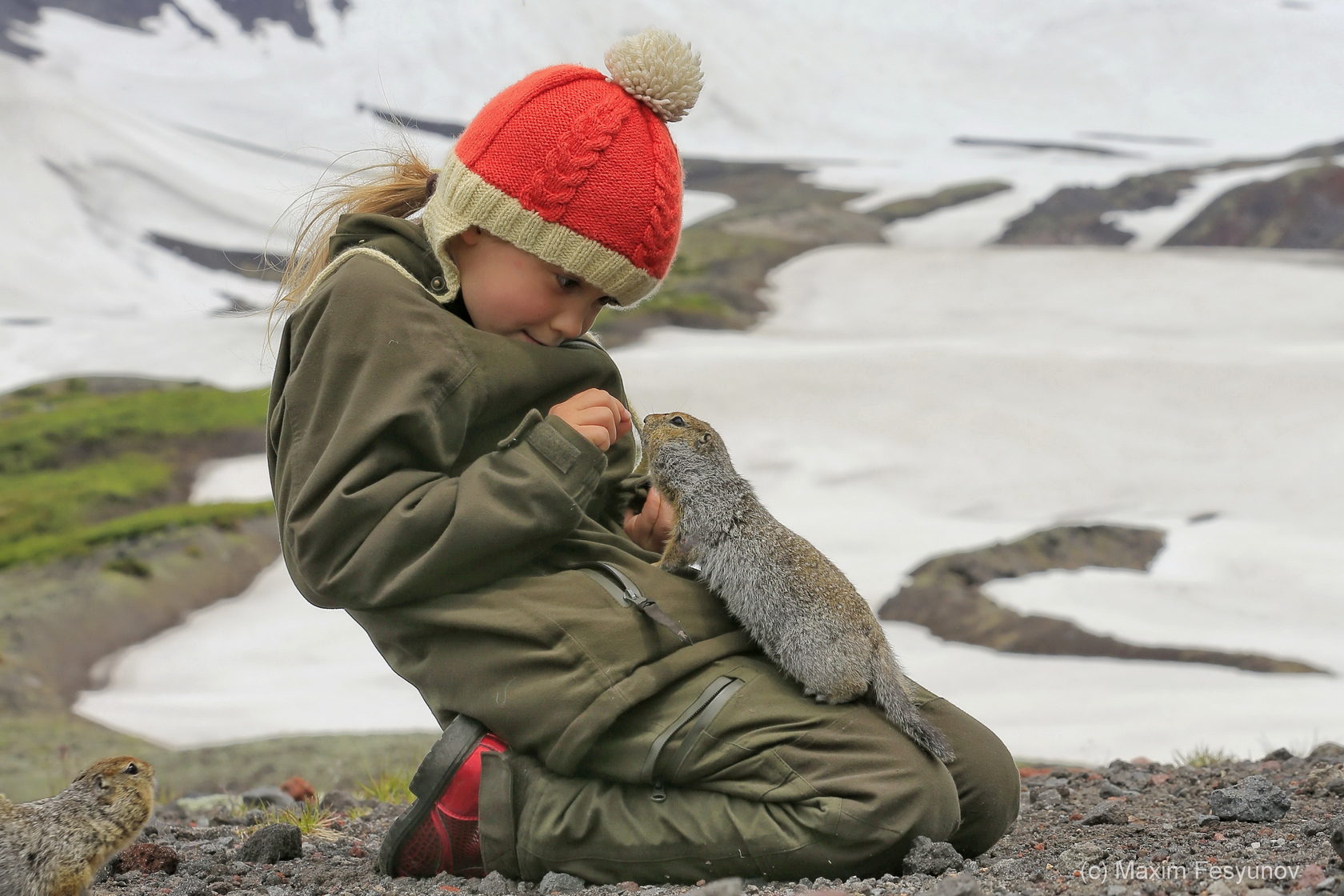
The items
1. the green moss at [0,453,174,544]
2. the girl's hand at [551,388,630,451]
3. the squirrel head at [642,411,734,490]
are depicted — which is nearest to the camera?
the girl's hand at [551,388,630,451]

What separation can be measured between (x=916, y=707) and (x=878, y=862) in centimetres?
48

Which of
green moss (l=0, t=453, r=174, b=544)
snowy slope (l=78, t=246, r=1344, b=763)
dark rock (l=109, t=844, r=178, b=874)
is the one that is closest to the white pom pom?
dark rock (l=109, t=844, r=178, b=874)

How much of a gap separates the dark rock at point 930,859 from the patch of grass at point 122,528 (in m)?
7.94

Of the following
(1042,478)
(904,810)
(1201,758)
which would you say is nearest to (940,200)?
(1042,478)

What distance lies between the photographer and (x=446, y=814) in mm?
2873

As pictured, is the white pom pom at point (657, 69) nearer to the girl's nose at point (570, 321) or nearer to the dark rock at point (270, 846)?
the girl's nose at point (570, 321)

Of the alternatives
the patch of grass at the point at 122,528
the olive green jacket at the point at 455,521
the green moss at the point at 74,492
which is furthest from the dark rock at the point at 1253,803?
the green moss at the point at 74,492

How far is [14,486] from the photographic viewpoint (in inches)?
439

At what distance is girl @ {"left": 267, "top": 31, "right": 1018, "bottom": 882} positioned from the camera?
2.64 m

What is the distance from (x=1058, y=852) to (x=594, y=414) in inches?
58.9

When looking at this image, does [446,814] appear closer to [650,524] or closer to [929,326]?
[650,524]

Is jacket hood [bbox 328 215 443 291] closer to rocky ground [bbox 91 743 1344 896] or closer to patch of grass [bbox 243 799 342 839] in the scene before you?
rocky ground [bbox 91 743 1344 896]

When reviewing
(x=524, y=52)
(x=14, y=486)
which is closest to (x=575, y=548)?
(x=14, y=486)

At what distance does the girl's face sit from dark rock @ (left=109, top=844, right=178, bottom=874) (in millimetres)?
1592
